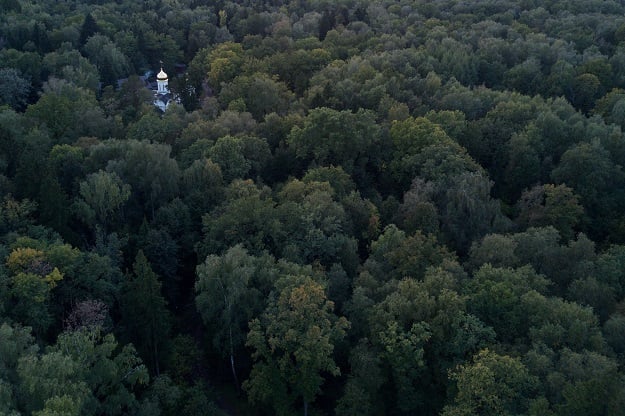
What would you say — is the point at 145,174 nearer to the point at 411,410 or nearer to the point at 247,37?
the point at 411,410

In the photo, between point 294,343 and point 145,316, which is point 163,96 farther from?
point 294,343

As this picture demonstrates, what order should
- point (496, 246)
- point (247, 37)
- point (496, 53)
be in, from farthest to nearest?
point (247, 37) → point (496, 53) → point (496, 246)

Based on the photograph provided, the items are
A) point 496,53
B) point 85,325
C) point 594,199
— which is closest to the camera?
point 85,325

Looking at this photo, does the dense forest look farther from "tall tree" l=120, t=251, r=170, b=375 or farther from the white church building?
the white church building

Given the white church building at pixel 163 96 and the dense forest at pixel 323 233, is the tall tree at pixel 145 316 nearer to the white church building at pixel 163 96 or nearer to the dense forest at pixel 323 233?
the dense forest at pixel 323 233

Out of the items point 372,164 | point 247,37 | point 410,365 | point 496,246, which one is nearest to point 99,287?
point 410,365

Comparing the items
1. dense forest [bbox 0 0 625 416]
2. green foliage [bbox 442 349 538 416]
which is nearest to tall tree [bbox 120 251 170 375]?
dense forest [bbox 0 0 625 416]

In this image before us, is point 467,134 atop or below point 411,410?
atop

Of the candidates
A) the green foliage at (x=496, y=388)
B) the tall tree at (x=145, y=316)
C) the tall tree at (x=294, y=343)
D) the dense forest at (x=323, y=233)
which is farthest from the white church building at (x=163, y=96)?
the green foliage at (x=496, y=388)

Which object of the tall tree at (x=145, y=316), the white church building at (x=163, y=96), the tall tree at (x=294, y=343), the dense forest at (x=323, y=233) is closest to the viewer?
the dense forest at (x=323, y=233)

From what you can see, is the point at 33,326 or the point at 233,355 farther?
the point at 233,355
